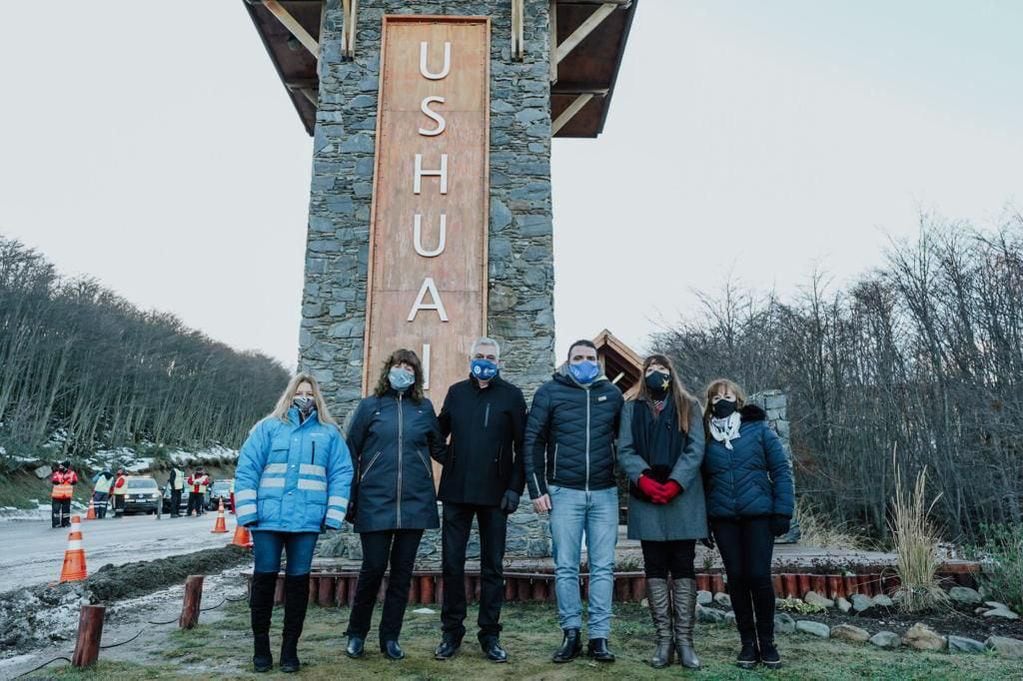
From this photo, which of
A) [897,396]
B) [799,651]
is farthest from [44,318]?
[799,651]

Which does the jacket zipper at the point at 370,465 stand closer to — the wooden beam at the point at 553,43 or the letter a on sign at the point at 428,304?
the letter a on sign at the point at 428,304

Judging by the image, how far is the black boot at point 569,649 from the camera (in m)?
3.79

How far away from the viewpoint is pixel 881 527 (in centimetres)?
1430

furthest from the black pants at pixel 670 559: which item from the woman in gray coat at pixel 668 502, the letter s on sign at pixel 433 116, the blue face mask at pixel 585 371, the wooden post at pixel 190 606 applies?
the letter s on sign at pixel 433 116

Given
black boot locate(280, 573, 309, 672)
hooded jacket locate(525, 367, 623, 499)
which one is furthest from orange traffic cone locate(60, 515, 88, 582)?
hooded jacket locate(525, 367, 623, 499)

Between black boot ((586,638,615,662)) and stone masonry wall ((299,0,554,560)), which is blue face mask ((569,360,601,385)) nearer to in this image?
black boot ((586,638,615,662))

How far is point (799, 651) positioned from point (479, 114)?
6609 millimetres

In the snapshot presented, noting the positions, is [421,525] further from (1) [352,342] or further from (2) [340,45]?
(2) [340,45]

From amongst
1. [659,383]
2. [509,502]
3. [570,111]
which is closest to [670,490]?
[659,383]

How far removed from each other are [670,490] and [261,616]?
7.52ft

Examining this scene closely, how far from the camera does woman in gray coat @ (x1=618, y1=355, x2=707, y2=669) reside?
147 inches

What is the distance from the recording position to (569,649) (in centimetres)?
381

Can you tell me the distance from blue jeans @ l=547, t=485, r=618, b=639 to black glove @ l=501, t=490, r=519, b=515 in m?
0.22

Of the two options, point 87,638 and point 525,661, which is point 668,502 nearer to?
point 525,661
